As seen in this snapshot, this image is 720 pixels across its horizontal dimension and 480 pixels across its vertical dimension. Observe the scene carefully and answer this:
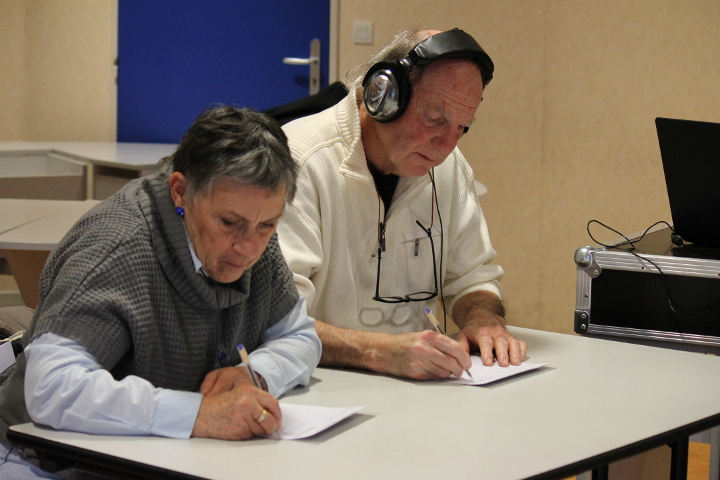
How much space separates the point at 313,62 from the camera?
451 cm

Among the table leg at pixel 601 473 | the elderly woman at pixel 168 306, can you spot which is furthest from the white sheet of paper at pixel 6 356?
the table leg at pixel 601 473

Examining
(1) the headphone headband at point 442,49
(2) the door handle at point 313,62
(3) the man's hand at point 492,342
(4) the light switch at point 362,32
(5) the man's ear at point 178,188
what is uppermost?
(4) the light switch at point 362,32

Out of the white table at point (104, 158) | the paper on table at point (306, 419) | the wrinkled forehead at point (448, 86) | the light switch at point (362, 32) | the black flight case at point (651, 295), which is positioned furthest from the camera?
the light switch at point (362, 32)

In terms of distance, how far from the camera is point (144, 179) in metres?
1.38

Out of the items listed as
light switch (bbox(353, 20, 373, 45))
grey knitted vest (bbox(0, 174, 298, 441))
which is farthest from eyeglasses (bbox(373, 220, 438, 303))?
light switch (bbox(353, 20, 373, 45))

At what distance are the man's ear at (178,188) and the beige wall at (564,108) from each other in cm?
303

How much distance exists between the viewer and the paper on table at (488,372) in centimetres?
152

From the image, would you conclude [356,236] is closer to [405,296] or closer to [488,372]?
[405,296]

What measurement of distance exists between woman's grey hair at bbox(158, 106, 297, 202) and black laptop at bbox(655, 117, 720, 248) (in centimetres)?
107

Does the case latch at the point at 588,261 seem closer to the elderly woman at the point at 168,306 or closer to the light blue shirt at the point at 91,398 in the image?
the elderly woman at the point at 168,306

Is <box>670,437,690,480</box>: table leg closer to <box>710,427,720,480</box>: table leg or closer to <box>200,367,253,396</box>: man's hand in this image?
<box>710,427,720,480</box>: table leg

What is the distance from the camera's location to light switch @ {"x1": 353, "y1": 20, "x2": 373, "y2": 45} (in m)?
4.21

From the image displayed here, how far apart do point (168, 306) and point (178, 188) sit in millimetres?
182

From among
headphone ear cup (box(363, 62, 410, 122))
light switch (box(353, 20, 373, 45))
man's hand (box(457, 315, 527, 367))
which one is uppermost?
light switch (box(353, 20, 373, 45))
